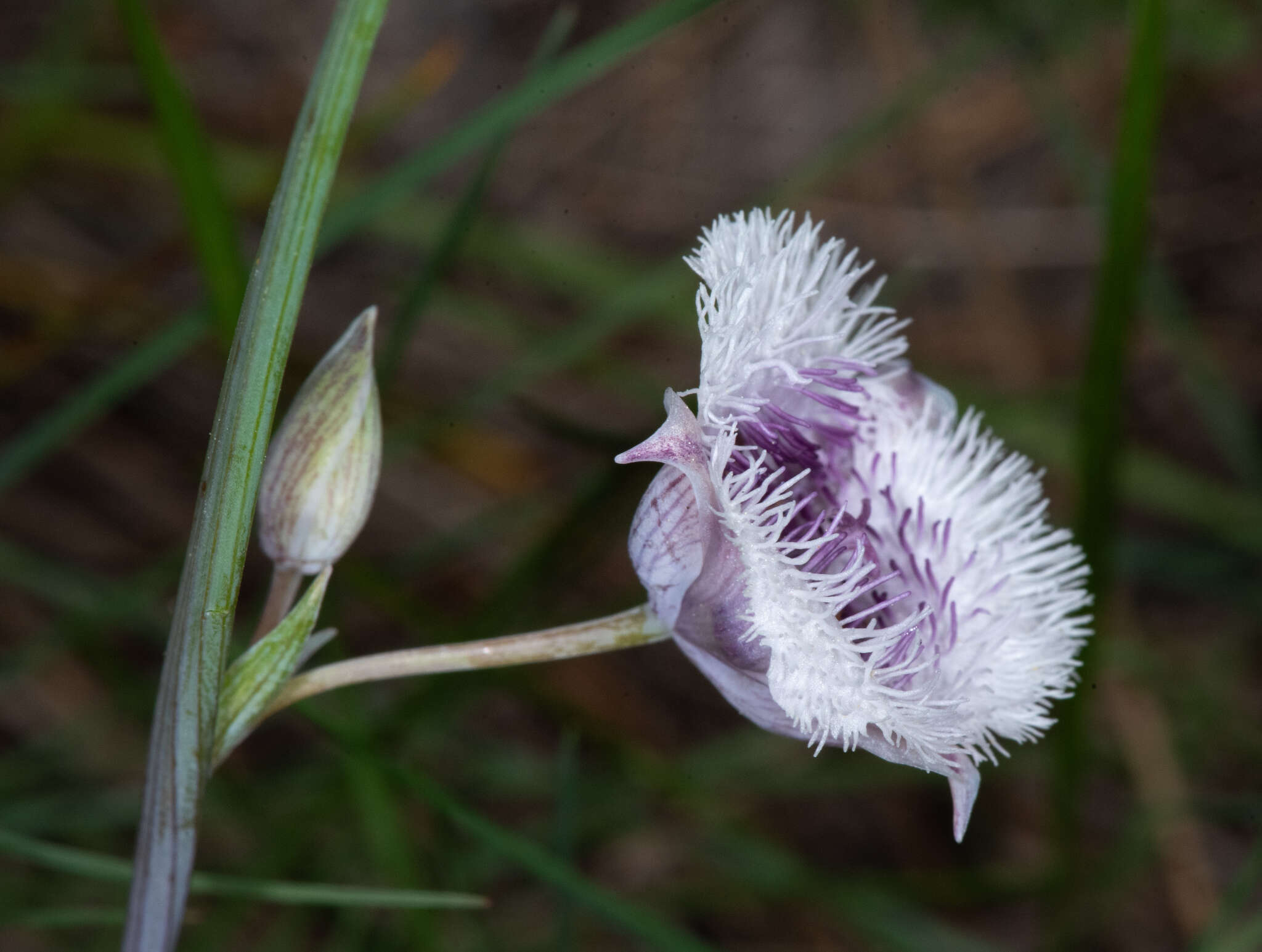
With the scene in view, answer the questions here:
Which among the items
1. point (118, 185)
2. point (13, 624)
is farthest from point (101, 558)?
point (118, 185)

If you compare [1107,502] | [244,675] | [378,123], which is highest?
[378,123]

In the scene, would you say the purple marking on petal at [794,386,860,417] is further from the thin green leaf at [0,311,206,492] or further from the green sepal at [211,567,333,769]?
the thin green leaf at [0,311,206,492]

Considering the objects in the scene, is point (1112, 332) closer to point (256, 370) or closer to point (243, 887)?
point (256, 370)

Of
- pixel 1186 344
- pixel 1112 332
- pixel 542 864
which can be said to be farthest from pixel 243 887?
pixel 1186 344

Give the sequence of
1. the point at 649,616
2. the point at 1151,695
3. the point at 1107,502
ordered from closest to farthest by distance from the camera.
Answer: the point at 649,616 < the point at 1107,502 < the point at 1151,695

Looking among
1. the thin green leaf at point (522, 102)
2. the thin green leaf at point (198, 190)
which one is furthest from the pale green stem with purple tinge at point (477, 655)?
the thin green leaf at point (522, 102)

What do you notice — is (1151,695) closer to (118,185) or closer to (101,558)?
(101,558)

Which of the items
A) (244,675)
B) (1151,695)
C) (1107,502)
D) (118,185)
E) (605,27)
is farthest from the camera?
(605,27)
